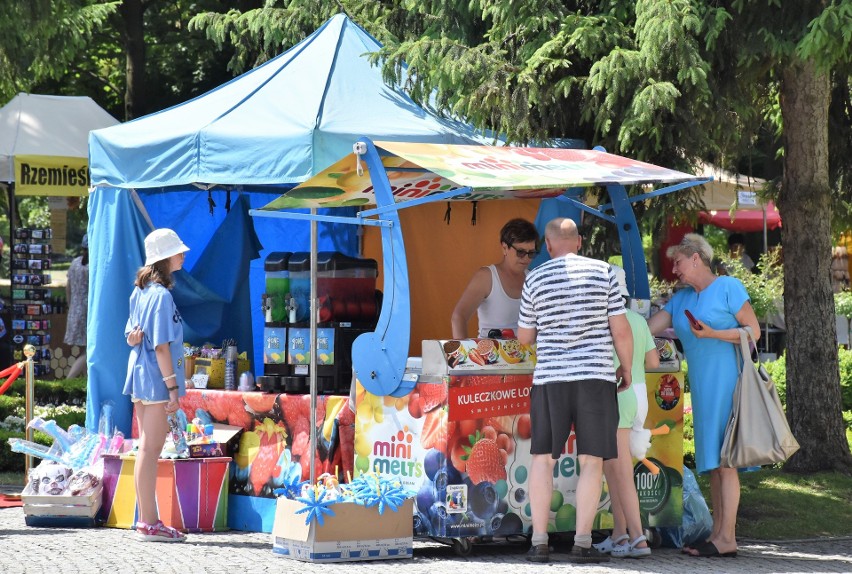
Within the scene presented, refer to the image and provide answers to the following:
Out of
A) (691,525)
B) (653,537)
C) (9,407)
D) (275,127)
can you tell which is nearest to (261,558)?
(653,537)

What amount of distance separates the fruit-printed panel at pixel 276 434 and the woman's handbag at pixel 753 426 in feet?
7.45

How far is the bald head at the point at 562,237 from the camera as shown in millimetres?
7145

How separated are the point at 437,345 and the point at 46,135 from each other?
10002 millimetres

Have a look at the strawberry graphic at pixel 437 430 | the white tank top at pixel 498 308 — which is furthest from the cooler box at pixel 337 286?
the strawberry graphic at pixel 437 430

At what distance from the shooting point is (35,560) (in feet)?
23.3

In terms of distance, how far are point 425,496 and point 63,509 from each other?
2.62m

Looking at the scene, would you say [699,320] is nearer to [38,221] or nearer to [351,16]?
[351,16]

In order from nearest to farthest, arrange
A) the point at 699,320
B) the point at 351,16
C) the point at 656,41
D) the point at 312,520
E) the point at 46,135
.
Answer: the point at 312,520, the point at 699,320, the point at 656,41, the point at 351,16, the point at 46,135

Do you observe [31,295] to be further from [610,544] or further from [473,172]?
Result: [610,544]

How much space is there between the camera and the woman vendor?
26.7ft

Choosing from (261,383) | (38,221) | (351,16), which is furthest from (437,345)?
(38,221)

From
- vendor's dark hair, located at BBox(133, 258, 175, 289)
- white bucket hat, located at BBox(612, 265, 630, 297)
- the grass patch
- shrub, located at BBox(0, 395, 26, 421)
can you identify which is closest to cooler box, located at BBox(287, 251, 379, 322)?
vendor's dark hair, located at BBox(133, 258, 175, 289)

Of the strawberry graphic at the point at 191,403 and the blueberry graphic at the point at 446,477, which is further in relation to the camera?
the strawberry graphic at the point at 191,403

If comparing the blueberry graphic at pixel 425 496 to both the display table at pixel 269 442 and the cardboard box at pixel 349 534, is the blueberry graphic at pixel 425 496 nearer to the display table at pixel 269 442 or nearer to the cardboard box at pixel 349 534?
the cardboard box at pixel 349 534
